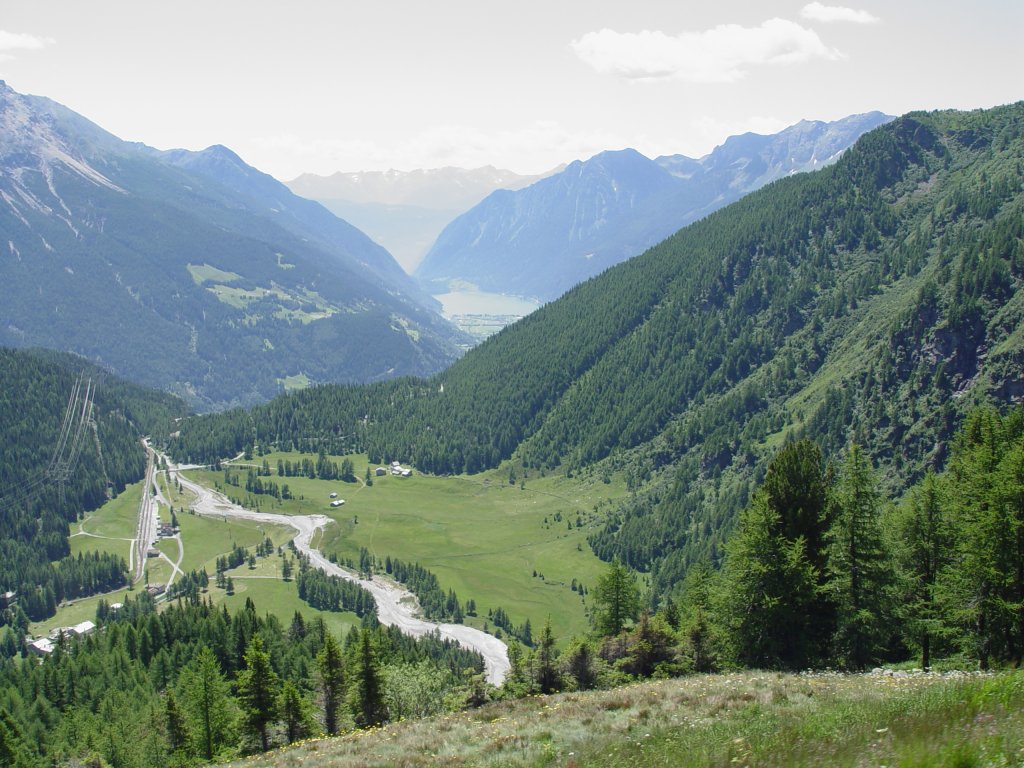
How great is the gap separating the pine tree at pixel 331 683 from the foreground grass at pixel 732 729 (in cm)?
3599

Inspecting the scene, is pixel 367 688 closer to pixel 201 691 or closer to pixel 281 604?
pixel 201 691

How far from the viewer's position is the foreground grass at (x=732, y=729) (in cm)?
1806

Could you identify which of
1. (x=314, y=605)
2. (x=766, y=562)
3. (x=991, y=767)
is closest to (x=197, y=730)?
(x=766, y=562)

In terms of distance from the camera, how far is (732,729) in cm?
2567

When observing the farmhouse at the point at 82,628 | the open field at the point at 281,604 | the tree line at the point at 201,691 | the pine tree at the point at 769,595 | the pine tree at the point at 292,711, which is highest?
the pine tree at the point at 769,595

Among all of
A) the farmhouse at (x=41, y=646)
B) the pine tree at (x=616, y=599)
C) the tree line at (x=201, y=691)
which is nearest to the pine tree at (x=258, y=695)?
the tree line at (x=201, y=691)

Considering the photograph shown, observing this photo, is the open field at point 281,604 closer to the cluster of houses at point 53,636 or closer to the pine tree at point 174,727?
the cluster of houses at point 53,636

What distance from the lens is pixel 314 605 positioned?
189m

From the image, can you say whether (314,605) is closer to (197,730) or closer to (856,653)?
(197,730)

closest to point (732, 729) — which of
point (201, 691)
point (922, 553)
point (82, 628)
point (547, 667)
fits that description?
point (922, 553)

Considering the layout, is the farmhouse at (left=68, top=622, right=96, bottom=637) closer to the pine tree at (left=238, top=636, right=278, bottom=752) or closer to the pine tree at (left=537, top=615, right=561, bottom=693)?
the pine tree at (left=238, top=636, right=278, bottom=752)

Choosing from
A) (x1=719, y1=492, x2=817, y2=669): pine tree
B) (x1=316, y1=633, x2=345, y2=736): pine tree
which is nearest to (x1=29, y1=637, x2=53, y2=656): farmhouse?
(x1=316, y1=633, x2=345, y2=736): pine tree

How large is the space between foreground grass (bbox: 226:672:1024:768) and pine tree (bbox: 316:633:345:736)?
118 ft

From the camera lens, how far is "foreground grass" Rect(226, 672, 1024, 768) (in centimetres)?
1806
